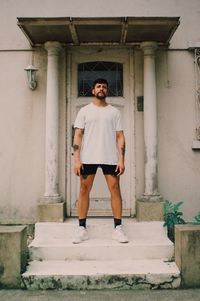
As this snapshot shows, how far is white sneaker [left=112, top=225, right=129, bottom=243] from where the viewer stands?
4.90m

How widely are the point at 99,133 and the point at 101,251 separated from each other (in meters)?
1.71

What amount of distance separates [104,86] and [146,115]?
4.49 feet

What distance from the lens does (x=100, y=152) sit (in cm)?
482

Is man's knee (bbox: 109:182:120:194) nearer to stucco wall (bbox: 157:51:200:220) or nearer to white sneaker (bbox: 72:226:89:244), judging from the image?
white sneaker (bbox: 72:226:89:244)

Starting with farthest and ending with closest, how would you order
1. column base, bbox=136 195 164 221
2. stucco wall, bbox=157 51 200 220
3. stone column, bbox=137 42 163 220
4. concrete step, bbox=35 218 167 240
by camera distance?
1. stucco wall, bbox=157 51 200 220
2. stone column, bbox=137 42 163 220
3. column base, bbox=136 195 164 221
4. concrete step, bbox=35 218 167 240

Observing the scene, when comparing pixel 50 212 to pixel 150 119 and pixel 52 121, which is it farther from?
pixel 150 119

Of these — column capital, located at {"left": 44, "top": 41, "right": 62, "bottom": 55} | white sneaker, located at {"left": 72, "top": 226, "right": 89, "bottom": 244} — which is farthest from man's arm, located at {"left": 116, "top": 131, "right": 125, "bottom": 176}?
column capital, located at {"left": 44, "top": 41, "right": 62, "bottom": 55}

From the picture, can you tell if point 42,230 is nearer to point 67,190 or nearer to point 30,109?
point 67,190

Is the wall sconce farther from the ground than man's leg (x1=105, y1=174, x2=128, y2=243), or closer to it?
farther from the ground

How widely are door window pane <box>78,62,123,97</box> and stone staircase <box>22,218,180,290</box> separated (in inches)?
97.4

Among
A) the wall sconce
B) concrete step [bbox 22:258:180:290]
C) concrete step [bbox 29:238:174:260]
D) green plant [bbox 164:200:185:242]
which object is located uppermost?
the wall sconce

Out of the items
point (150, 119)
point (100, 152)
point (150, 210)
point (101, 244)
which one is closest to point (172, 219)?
point (150, 210)

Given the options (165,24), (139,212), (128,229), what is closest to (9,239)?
(128,229)

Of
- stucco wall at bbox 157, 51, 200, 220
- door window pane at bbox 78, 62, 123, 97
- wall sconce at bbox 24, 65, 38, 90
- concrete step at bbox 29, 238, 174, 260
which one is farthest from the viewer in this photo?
door window pane at bbox 78, 62, 123, 97
